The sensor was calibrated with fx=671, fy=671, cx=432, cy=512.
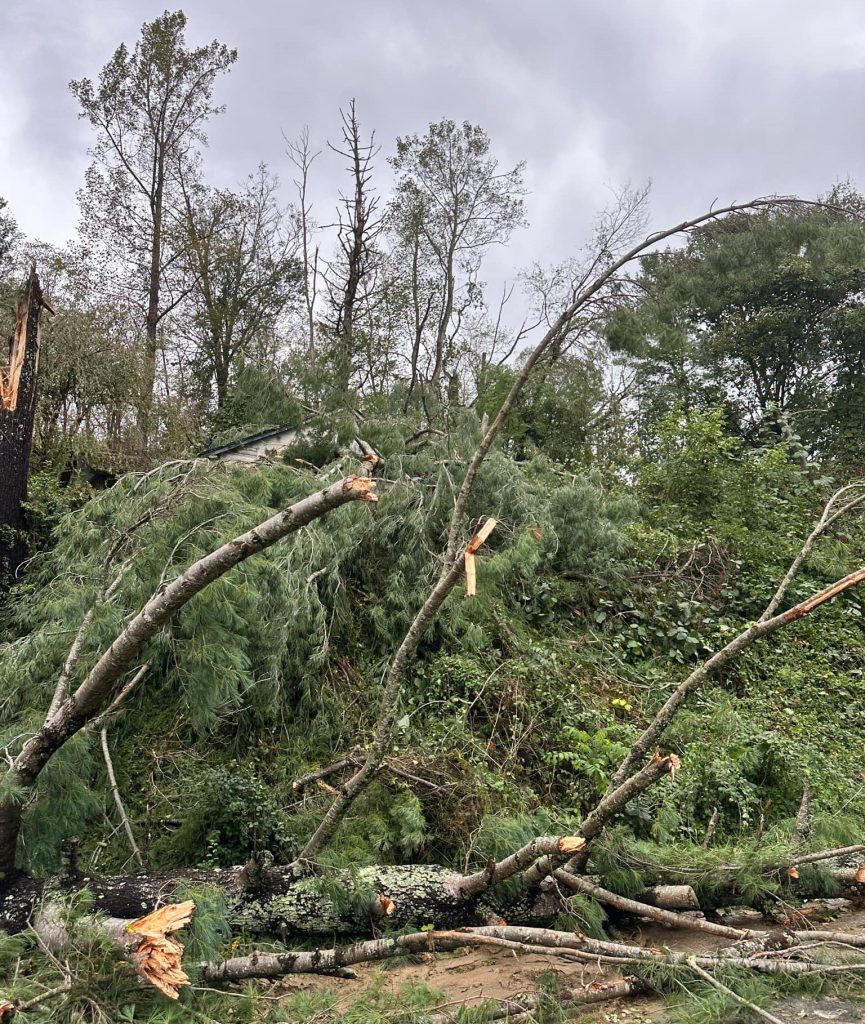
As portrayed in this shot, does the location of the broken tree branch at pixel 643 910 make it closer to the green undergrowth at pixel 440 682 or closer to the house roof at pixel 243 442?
the green undergrowth at pixel 440 682

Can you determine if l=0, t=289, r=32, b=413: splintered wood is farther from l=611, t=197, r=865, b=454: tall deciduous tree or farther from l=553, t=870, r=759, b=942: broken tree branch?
l=611, t=197, r=865, b=454: tall deciduous tree

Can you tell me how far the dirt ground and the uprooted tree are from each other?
0.27 feet

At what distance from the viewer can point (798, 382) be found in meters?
15.1

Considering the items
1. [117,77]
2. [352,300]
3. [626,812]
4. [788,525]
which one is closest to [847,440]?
[788,525]

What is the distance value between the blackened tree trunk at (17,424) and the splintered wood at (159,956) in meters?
4.53

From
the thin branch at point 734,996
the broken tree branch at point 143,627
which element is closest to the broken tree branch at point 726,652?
the thin branch at point 734,996


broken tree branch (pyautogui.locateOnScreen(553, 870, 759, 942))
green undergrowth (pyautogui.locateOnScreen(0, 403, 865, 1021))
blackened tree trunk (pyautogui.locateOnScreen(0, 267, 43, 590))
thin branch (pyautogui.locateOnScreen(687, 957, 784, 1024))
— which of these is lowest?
broken tree branch (pyautogui.locateOnScreen(553, 870, 759, 942))

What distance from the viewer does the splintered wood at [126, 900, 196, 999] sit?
192cm

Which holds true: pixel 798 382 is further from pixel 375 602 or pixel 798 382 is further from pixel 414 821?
pixel 414 821

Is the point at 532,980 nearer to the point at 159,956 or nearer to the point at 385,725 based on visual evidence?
the point at 385,725

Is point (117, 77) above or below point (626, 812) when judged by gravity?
above

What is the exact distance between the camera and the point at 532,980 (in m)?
2.26

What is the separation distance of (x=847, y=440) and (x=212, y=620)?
13808 mm

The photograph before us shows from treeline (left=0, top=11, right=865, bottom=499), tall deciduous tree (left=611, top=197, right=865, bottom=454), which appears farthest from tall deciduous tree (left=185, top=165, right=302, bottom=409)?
tall deciduous tree (left=611, top=197, right=865, bottom=454)
